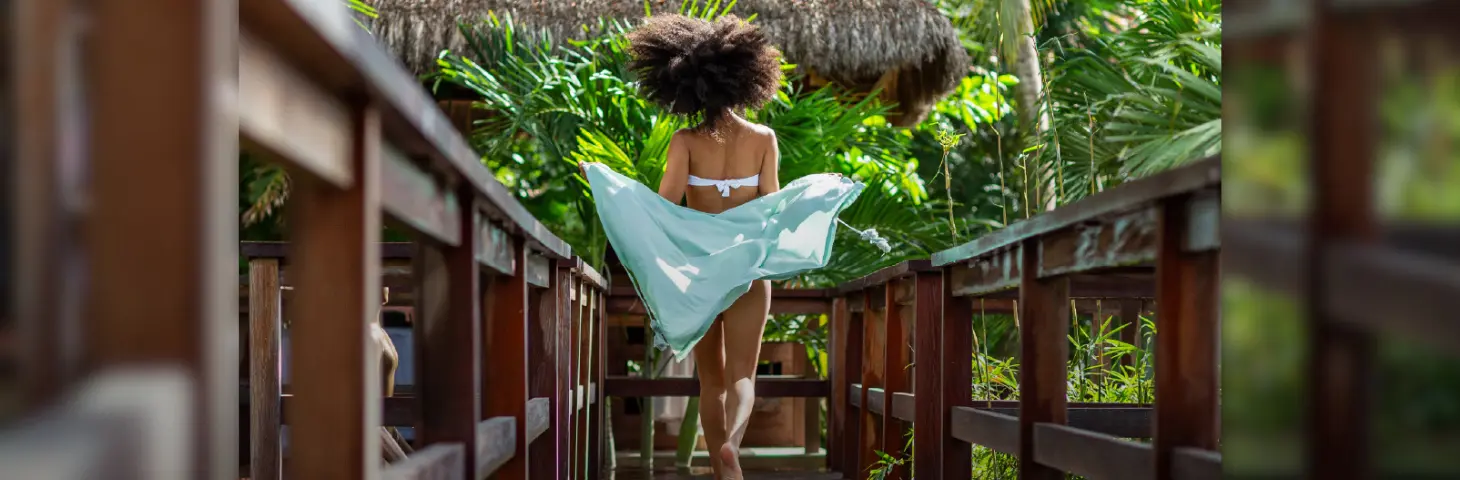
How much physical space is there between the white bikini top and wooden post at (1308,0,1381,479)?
3.94 m

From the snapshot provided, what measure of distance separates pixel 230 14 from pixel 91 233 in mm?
192

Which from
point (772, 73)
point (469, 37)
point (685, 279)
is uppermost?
point (469, 37)

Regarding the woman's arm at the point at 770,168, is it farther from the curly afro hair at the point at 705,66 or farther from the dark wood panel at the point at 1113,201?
the dark wood panel at the point at 1113,201

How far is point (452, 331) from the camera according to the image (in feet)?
8.32

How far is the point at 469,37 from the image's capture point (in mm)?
8445

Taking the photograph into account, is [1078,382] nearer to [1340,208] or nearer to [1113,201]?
[1113,201]

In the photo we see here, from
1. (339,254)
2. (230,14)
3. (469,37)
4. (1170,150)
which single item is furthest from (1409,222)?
(469,37)

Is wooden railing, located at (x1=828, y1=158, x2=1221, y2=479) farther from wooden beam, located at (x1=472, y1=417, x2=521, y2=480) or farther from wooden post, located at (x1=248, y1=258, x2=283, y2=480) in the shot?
wooden post, located at (x1=248, y1=258, x2=283, y2=480)

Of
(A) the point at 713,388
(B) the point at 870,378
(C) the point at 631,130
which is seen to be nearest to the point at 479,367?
(A) the point at 713,388

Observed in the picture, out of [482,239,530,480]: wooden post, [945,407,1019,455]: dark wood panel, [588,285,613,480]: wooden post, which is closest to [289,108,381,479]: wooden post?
[482,239,530,480]: wooden post

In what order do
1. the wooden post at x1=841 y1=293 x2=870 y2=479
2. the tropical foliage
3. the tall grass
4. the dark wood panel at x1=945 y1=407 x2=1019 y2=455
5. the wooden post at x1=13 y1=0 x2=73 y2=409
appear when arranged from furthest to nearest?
the tropical foliage
the wooden post at x1=841 y1=293 x2=870 y2=479
the tall grass
the dark wood panel at x1=945 y1=407 x2=1019 y2=455
the wooden post at x1=13 y1=0 x2=73 y2=409

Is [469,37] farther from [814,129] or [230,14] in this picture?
[230,14]

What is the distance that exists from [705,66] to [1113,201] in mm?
2680

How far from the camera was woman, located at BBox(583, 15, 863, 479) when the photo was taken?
4.58 meters
